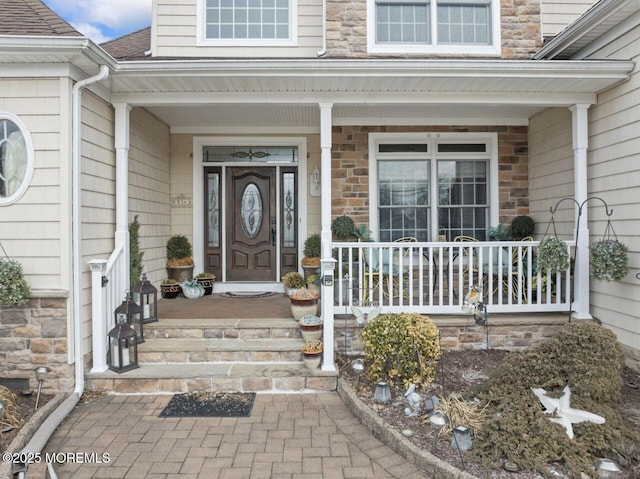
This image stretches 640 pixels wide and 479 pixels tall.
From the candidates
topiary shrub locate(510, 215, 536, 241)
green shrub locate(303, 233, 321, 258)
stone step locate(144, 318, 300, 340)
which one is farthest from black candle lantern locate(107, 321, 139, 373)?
topiary shrub locate(510, 215, 536, 241)

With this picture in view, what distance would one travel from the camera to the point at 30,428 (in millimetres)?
3164

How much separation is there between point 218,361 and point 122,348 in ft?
2.86

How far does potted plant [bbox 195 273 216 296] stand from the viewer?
6371 millimetres

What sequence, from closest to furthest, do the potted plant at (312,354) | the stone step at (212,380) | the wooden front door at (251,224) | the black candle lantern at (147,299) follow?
1. the stone step at (212,380)
2. the potted plant at (312,354)
3. the black candle lantern at (147,299)
4. the wooden front door at (251,224)

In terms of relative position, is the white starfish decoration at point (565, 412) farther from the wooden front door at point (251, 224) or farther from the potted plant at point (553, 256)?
the wooden front door at point (251, 224)

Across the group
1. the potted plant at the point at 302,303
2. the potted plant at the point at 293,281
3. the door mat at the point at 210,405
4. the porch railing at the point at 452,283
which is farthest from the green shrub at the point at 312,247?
the door mat at the point at 210,405

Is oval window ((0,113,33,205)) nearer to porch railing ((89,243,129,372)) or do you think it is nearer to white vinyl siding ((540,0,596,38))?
porch railing ((89,243,129,372))

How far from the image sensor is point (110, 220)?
15.3 feet

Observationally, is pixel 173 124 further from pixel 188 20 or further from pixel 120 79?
pixel 120 79

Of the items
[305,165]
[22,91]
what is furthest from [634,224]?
[22,91]

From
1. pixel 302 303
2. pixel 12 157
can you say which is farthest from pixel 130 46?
pixel 302 303

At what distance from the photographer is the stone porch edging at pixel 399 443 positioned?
2609mm

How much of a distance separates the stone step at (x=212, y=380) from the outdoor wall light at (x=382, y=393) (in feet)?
1.83

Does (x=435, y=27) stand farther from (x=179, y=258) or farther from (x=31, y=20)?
(x=179, y=258)
